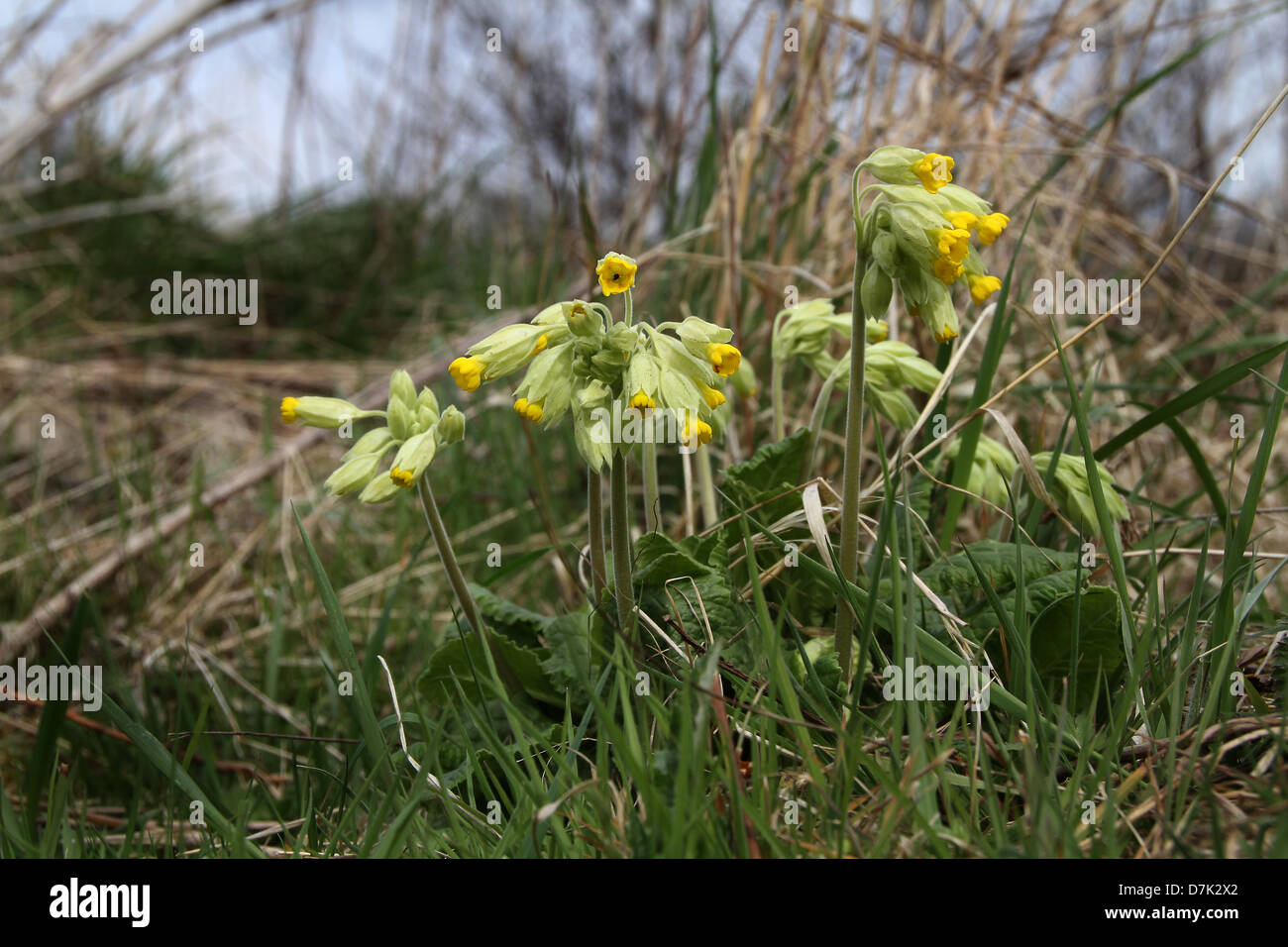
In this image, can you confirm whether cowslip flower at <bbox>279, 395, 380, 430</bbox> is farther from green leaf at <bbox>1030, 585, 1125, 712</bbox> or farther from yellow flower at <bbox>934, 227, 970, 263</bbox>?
green leaf at <bbox>1030, 585, 1125, 712</bbox>

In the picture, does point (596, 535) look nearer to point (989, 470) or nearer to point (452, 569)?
point (452, 569)

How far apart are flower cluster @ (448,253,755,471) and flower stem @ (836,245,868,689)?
0.60 feet

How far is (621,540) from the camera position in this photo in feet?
4.60

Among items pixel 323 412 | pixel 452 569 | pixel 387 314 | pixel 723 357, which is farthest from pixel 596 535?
pixel 387 314

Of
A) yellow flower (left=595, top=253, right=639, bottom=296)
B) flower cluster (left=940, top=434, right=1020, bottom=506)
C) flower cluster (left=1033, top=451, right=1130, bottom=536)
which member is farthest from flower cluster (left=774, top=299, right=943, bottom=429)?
yellow flower (left=595, top=253, right=639, bottom=296)

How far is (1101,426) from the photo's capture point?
9.80 ft

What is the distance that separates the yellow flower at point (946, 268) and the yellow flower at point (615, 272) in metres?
Result: 0.39

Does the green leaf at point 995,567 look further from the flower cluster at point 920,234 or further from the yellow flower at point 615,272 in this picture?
the yellow flower at point 615,272

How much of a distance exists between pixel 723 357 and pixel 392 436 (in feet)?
1.79

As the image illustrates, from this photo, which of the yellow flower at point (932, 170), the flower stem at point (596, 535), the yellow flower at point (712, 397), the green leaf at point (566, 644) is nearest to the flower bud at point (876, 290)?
the yellow flower at point (932, 170)
